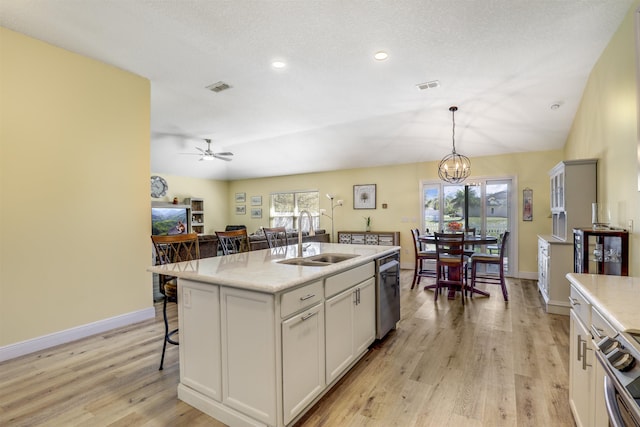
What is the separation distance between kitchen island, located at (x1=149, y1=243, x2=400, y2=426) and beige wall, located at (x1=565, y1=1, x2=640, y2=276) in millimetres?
2527

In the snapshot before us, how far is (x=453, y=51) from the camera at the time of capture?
313 cm

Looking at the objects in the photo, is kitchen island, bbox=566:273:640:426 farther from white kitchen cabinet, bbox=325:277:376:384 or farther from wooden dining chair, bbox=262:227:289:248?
wooden dining chair, bbox=262:227:289:248

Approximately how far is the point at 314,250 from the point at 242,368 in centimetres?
147

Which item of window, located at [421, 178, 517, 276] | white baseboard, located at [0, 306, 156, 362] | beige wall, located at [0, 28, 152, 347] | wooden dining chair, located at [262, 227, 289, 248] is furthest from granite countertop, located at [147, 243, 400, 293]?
window, located at [421, 178, 517, 276]

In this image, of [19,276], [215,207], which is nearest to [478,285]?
[19,276]

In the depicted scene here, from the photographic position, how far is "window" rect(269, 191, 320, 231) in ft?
28.2

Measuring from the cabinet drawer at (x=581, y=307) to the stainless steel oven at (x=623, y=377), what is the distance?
48cm

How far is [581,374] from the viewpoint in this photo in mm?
1620

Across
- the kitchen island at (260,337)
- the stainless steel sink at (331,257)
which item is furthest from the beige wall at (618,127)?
the kitchen island at (260,337)

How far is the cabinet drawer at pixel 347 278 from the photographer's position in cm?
217

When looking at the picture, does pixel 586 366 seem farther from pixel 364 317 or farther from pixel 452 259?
pixel 452 259

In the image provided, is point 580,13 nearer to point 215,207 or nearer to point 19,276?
point 19,276

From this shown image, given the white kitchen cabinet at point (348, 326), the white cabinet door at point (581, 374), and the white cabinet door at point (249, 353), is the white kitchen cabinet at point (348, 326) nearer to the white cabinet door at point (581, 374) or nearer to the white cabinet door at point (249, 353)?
the white cabinet door at point (249, 353)

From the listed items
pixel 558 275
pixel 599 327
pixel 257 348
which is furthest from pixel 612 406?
pixel 558 275
